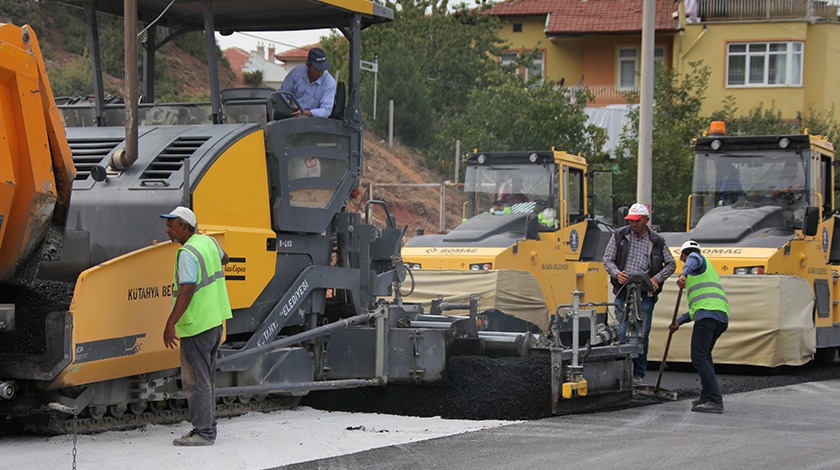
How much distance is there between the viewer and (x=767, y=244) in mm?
14023

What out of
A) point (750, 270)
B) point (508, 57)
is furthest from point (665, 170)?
point (508, 57)

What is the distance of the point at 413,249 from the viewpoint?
49.5ft

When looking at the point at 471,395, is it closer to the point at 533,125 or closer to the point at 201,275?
the point at 201,275

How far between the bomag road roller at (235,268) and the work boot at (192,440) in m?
0.46

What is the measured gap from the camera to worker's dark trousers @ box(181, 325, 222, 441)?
776 centimetres

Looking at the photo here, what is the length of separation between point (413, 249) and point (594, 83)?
30.5 metres

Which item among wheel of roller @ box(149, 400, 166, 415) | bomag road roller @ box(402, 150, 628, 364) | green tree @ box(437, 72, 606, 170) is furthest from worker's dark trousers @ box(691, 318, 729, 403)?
green tree @ box(437, 72, 606, 170)

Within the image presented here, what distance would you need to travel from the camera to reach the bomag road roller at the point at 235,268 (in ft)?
24.3

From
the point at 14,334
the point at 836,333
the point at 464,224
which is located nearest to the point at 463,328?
the point at 14,334

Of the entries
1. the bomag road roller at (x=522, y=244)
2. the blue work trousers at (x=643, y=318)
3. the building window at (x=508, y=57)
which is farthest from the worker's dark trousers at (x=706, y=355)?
the building window at (x=508, y=57)

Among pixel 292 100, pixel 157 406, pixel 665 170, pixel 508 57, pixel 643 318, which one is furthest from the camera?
pixel 508 57

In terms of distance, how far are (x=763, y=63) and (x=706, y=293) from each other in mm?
32228

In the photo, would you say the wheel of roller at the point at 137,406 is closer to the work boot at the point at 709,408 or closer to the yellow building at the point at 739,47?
the work boot at the point at 709,408

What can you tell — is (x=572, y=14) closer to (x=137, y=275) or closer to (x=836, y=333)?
(x=836, y=333)
